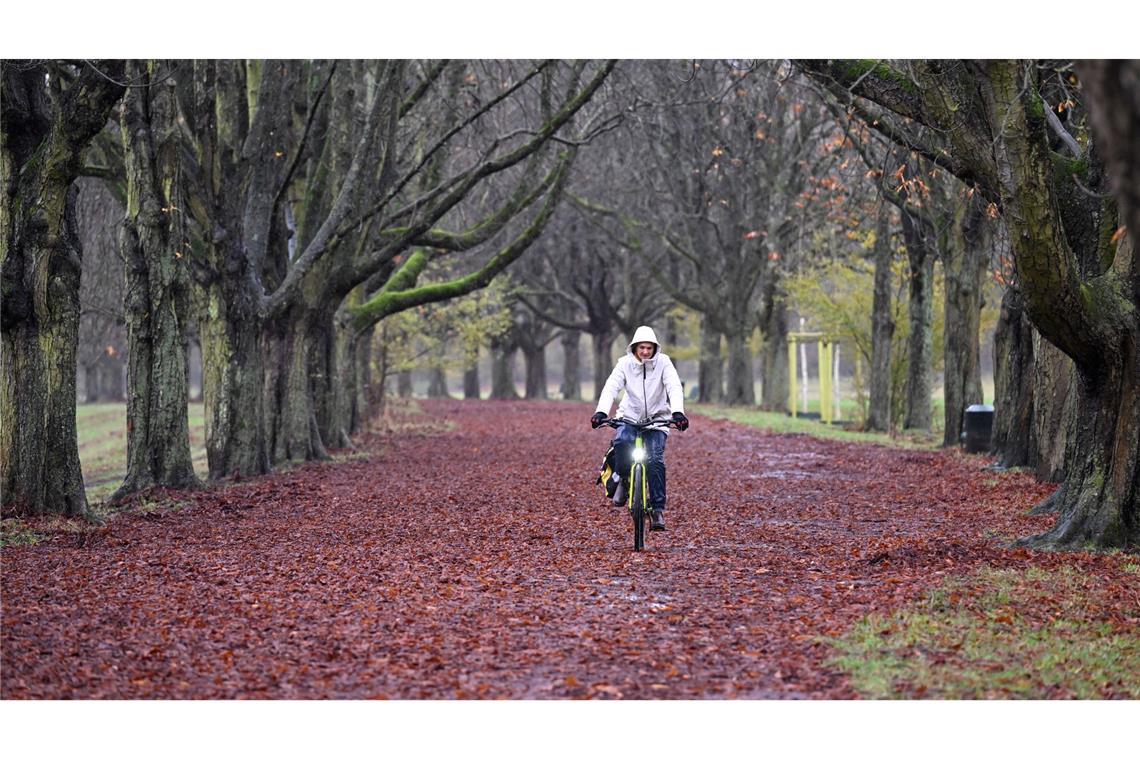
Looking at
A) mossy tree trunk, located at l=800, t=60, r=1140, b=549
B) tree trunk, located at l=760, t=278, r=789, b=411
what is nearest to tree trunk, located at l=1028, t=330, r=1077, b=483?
mossy tree trunk, located at l=800, t=60, r=1140, b=549

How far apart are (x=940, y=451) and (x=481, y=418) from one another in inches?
795

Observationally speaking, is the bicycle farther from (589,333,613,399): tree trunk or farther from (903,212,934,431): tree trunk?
(589,333,613,399): tree trunk

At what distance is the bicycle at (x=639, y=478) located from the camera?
39.0 feet

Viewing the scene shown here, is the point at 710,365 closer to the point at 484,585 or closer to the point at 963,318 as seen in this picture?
the point at 963,318

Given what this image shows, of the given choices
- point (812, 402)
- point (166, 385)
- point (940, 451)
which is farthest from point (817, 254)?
point (166, 385)

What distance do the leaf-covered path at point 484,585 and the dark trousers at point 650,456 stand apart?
1.83 ft

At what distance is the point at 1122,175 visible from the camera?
4680 mm

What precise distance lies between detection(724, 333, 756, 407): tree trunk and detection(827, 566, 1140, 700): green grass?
36.7m

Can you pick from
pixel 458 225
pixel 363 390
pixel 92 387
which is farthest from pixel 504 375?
pixel 363 390

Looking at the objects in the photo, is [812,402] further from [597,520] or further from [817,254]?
[597,520]

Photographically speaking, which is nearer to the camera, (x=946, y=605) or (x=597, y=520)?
(x=946, y=605)

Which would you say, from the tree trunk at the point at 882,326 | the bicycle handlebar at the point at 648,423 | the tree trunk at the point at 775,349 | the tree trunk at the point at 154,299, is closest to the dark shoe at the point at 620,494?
the bicycle handlebar at the point at 648,423

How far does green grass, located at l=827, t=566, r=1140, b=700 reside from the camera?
6.93 metres

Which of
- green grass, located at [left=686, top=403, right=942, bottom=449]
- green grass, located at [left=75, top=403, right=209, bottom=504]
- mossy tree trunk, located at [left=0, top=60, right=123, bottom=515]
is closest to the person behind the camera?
mossy tree trunk, located at [left=0, top=60, right=123, bottom=515]
